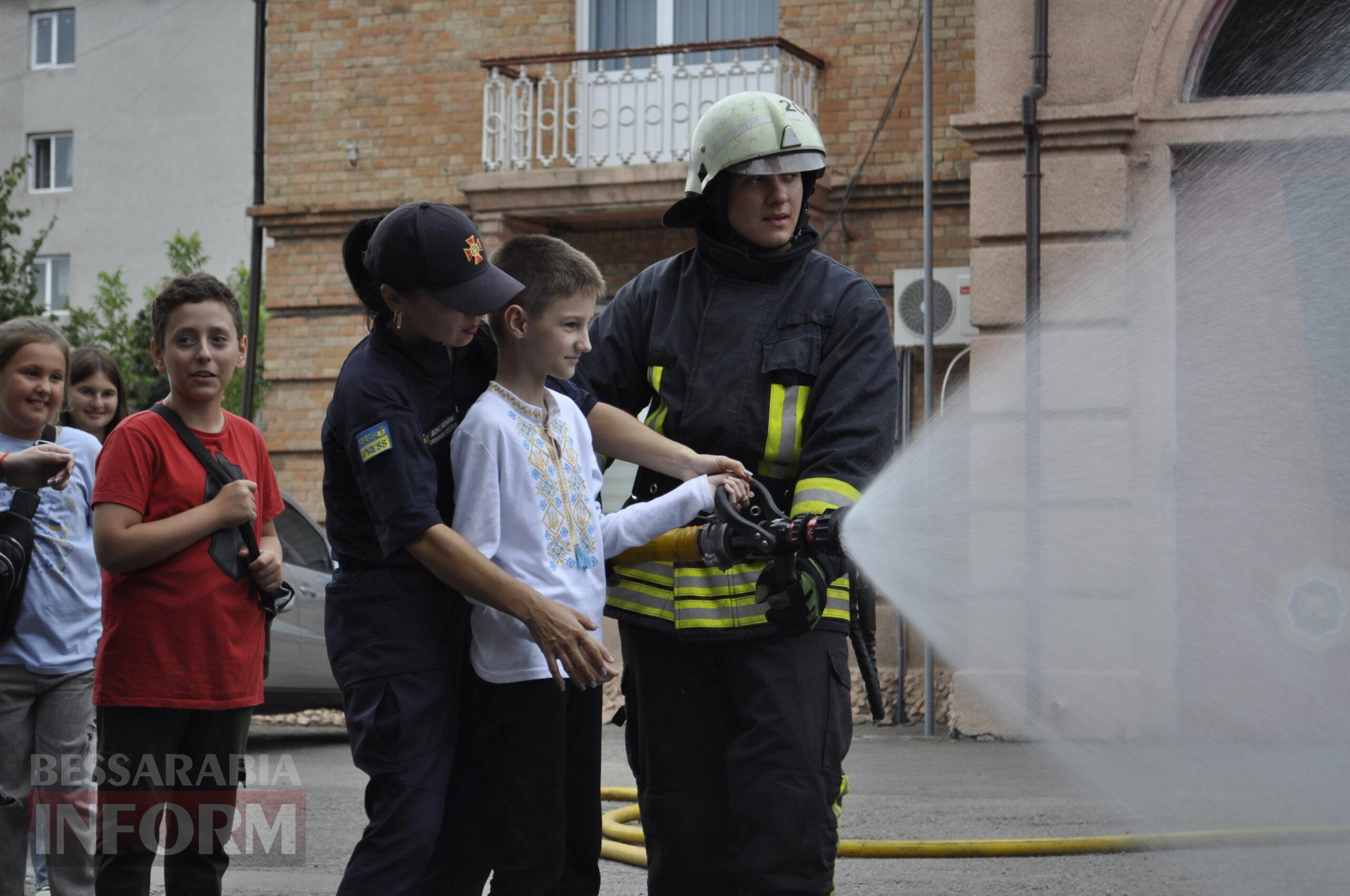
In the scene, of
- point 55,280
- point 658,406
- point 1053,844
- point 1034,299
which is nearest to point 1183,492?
point 1034,299

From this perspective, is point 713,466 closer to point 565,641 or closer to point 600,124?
point 565,641

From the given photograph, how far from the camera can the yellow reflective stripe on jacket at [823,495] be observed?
3582mm

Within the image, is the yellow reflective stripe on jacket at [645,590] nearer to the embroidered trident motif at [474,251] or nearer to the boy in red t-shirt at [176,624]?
the embroidered trident motif at [474,251]

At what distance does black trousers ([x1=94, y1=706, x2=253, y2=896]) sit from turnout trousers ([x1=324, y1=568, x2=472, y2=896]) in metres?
0.84

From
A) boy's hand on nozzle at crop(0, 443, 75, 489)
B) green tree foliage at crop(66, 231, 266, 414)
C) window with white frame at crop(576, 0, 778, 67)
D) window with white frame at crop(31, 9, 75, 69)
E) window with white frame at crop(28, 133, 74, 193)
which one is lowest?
boy's hand on nozzle at crop(0, 443, 75, 489)

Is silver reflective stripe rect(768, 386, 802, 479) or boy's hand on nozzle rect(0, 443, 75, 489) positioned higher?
silver reflective stripe rect(768, 386, 802, 479)

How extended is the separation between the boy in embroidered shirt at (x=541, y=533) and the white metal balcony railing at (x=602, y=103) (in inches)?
355

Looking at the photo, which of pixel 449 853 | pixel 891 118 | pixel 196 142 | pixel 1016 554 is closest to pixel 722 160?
pixel 449 853

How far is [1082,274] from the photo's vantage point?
32.1 feet

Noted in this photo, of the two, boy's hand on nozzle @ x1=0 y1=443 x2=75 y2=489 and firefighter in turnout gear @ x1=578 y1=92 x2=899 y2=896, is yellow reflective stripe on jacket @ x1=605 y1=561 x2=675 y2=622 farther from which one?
boy's hand on nozzle @ x1=0 y1=443 x2=75 y2=489

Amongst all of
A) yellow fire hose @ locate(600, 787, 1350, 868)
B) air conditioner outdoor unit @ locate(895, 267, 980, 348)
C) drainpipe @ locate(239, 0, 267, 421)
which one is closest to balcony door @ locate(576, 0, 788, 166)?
air conditioner outdoor unit @ locate(895, 267, 980, 348)

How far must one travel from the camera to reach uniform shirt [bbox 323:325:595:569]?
10.9ft

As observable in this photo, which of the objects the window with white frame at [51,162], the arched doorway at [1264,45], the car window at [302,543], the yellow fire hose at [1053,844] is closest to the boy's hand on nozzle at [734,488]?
the yellow fire hose at [1053,844]

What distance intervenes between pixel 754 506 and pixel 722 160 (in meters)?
0.85
